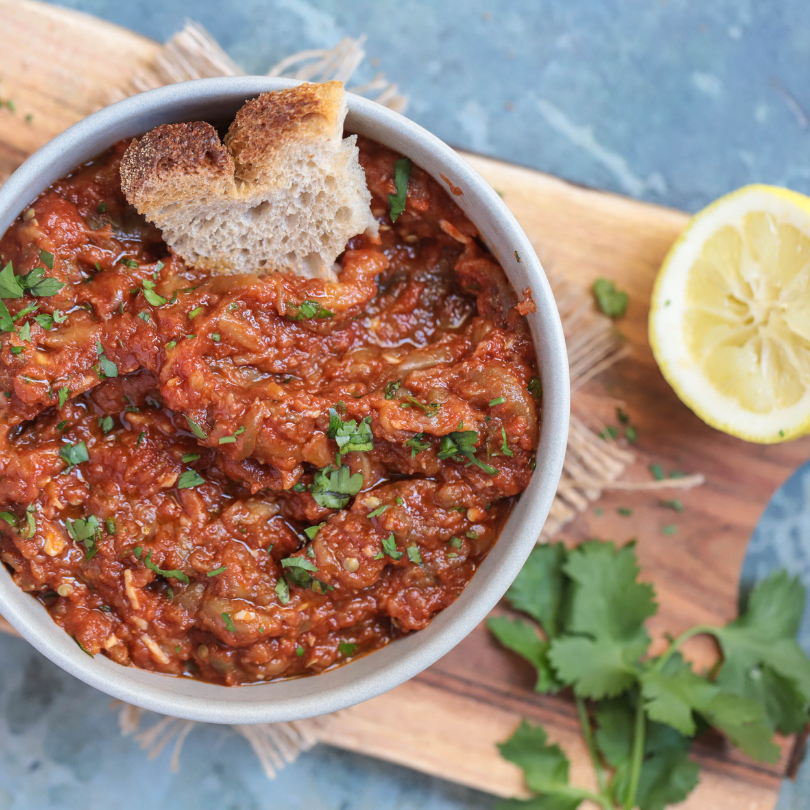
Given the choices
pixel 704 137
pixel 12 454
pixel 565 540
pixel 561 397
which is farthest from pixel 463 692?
pixel 704 137

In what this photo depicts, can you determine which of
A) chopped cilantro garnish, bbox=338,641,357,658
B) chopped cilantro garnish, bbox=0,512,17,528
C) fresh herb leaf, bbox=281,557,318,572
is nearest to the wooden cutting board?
chopped cilantro garnish, bbox=338,641,357,658

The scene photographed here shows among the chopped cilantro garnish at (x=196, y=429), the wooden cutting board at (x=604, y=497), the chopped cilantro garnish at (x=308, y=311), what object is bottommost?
the wooden cutting board at (x=604, y=497)

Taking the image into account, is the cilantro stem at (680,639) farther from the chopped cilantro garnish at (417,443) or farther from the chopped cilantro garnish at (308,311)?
the chopped cilantro garnish at (308,311)

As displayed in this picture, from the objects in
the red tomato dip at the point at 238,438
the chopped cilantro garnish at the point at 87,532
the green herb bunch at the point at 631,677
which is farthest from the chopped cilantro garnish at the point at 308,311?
the green herb bunch at the point at 631,677

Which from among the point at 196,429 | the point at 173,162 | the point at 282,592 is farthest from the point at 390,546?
the point at 173,162

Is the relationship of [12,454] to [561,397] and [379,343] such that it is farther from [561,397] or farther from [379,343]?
[561,397]

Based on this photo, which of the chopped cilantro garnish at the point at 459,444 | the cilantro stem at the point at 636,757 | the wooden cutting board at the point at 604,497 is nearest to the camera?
the chopped cilantro garnish at the point at 459,444
